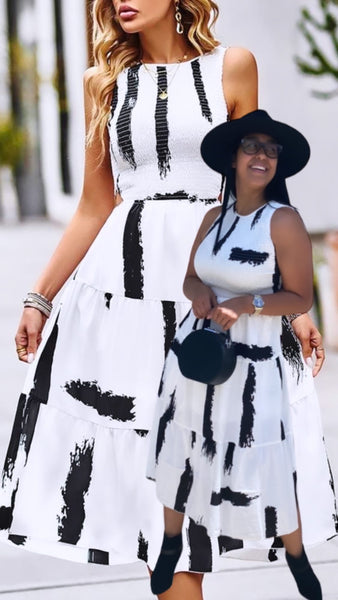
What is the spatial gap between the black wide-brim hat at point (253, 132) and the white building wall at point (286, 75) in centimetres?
1342

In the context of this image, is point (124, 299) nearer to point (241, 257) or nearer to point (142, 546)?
point (142, 546)

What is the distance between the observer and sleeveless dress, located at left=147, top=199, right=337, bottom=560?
6.08 feet

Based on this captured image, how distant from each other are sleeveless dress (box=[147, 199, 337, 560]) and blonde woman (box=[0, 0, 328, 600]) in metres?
0.67

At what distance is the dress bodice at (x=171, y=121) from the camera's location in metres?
2.69

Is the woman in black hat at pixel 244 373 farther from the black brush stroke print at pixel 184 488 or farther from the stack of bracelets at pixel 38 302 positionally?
the stack of bracelets at pixel 38 302

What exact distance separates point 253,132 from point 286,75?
1391 centimetres

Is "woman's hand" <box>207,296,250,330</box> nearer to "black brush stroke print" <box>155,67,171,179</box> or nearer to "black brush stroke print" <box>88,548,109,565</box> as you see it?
"black brush stroke print" <box>155,67,171,179</box>

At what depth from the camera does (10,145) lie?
891 inches

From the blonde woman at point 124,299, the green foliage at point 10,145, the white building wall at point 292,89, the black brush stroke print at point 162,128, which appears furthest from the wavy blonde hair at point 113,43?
the green foliage at point 10,145

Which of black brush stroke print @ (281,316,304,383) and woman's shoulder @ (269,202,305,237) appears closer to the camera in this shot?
woman's shoulder @ (269,202,305,237)

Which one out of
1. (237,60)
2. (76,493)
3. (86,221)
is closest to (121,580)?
(76,493)

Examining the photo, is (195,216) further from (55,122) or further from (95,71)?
(55,122)

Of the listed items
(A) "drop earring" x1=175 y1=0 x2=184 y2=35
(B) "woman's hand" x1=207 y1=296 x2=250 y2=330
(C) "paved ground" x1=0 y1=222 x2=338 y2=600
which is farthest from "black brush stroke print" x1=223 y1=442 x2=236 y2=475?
(C) "paved ground" x1=0 y1=222 x2=338 y2=600

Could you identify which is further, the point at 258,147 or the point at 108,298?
the point at 108,298
